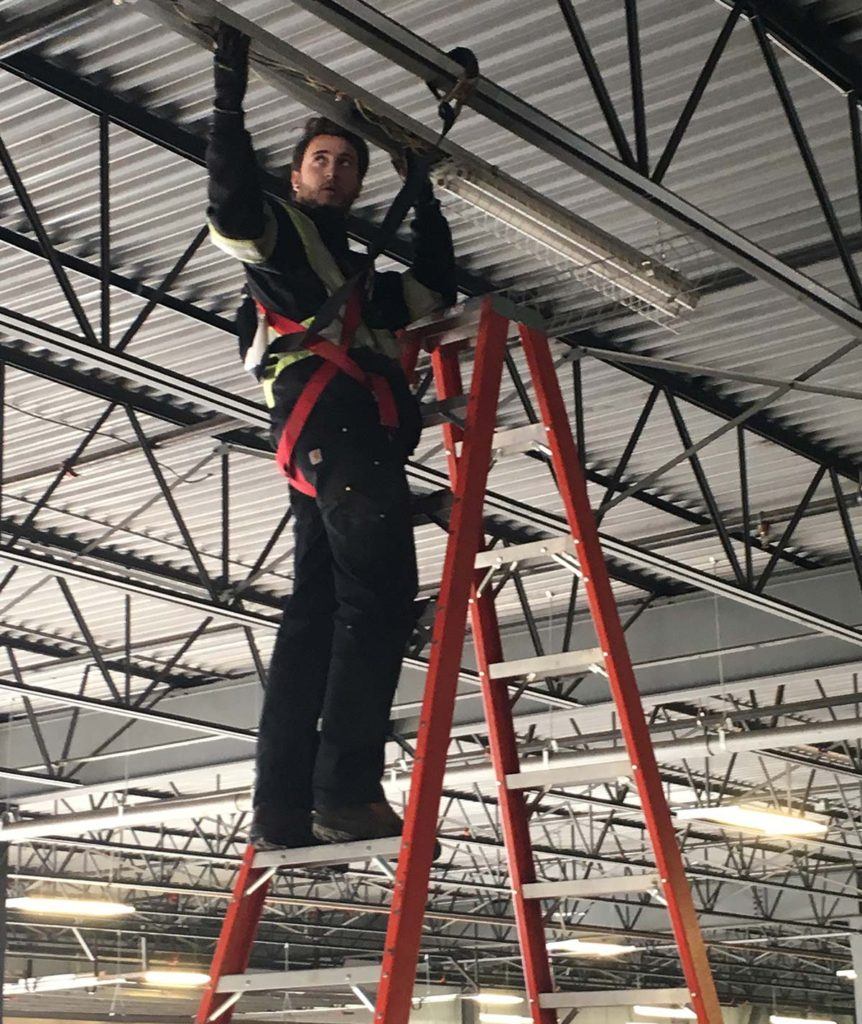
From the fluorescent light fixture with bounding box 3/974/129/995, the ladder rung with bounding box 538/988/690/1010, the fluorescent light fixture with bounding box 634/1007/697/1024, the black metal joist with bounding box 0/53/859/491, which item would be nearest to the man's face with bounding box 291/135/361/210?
the ladder rung with bounding box 538/988/690/1010

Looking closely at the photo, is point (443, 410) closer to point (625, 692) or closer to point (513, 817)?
point (625, 692)

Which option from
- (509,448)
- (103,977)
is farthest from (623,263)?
(103,977)

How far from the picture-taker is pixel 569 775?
5438 mm

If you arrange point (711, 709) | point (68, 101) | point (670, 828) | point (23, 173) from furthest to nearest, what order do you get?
point (711, 709), point (23, 173), point (68, 101), point (670, 828)

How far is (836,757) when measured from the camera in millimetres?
26344

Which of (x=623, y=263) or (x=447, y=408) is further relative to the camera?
(x=623, y=263)

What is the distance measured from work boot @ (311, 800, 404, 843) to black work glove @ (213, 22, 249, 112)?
2233 millimetres

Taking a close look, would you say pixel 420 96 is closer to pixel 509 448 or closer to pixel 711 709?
pixel 509 448

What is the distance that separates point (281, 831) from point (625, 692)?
1.23m

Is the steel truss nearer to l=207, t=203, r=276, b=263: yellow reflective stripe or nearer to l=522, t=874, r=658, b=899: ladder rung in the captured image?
l=522, t=874, r=658, b=899: ladder rung

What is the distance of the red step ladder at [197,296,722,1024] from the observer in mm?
4598

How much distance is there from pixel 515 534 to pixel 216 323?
5834mm

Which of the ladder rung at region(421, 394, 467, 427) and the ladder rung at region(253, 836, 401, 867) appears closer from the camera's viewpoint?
the ladder rung at region(253, 836, 401, 867)

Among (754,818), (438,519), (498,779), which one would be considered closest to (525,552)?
(438,519)
